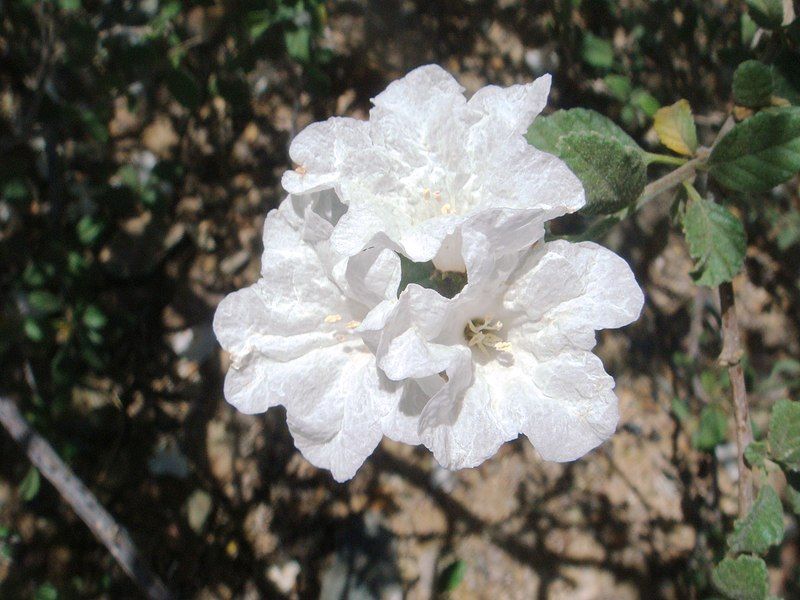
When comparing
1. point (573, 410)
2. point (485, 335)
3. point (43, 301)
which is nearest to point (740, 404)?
point (573, 410)

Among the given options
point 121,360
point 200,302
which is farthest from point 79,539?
point 200,302

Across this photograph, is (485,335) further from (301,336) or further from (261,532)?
(261,532)

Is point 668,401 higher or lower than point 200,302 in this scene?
lower

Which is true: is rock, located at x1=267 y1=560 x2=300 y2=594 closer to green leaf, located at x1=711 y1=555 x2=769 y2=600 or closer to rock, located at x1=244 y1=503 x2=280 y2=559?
rock, located at x1=244 y1=503 x2=280 y2=559

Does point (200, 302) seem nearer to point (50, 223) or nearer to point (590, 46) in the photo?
point (50, 223)

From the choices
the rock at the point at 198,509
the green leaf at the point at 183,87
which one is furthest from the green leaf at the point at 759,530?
the rock at the point at 198,509

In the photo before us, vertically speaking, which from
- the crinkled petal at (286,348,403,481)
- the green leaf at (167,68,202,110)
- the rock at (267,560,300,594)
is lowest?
the rock at (267,560,300,594)

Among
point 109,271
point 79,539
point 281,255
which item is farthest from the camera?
point 79,539

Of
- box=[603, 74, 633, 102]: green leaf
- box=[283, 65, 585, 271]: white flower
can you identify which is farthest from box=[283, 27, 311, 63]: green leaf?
box=[603, 74, 633, 102]: green leaf
